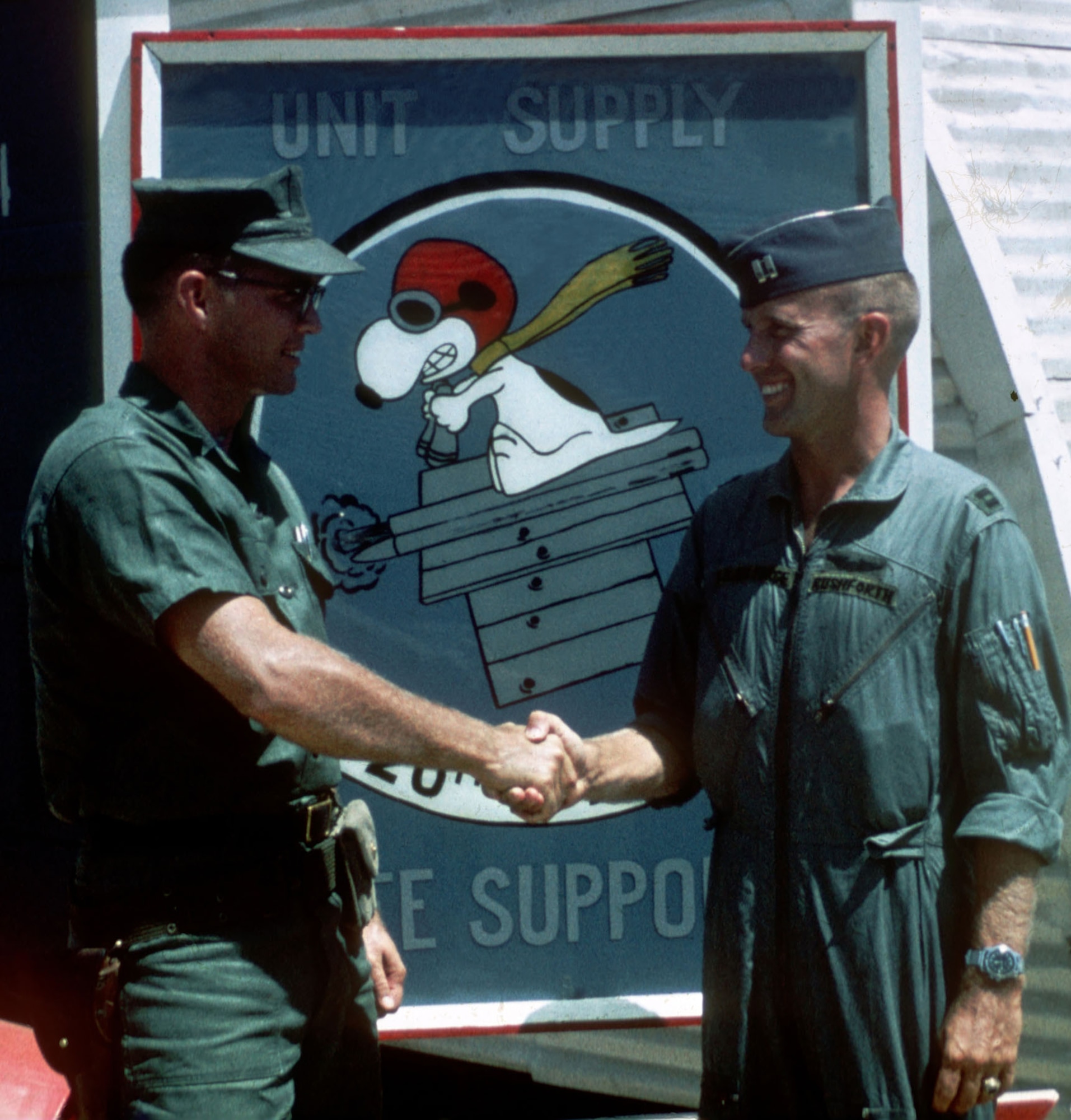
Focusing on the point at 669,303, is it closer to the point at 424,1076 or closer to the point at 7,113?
the point at 7,113

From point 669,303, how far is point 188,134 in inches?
43.4

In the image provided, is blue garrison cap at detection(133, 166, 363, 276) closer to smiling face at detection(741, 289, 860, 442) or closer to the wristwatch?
smiling face at detection(741, 289, 860, 442)

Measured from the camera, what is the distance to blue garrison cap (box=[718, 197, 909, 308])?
2008 mm

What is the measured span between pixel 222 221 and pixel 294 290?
0.16 meters

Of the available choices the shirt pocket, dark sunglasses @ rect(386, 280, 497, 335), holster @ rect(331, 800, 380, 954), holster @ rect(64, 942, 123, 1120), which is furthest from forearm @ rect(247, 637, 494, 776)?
dark sunglasses @ rect(386, 280, 497, 335)

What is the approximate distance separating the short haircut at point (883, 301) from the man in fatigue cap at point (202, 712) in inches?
33.5

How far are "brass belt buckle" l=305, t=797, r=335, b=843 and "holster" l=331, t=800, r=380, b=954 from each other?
0.05 metres

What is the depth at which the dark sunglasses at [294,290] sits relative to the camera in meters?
2.12

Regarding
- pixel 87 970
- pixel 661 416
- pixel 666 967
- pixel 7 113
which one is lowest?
pixel 666 967

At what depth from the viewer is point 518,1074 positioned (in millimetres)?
4102

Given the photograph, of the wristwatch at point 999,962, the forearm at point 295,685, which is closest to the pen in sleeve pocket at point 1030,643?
the wristwatch at point 999,962

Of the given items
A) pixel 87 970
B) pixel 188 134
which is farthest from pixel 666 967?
pixel 188 134

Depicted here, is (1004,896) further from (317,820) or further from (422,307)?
(422,307)

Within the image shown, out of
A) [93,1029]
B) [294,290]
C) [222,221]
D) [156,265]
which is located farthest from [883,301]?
[93,1029]
